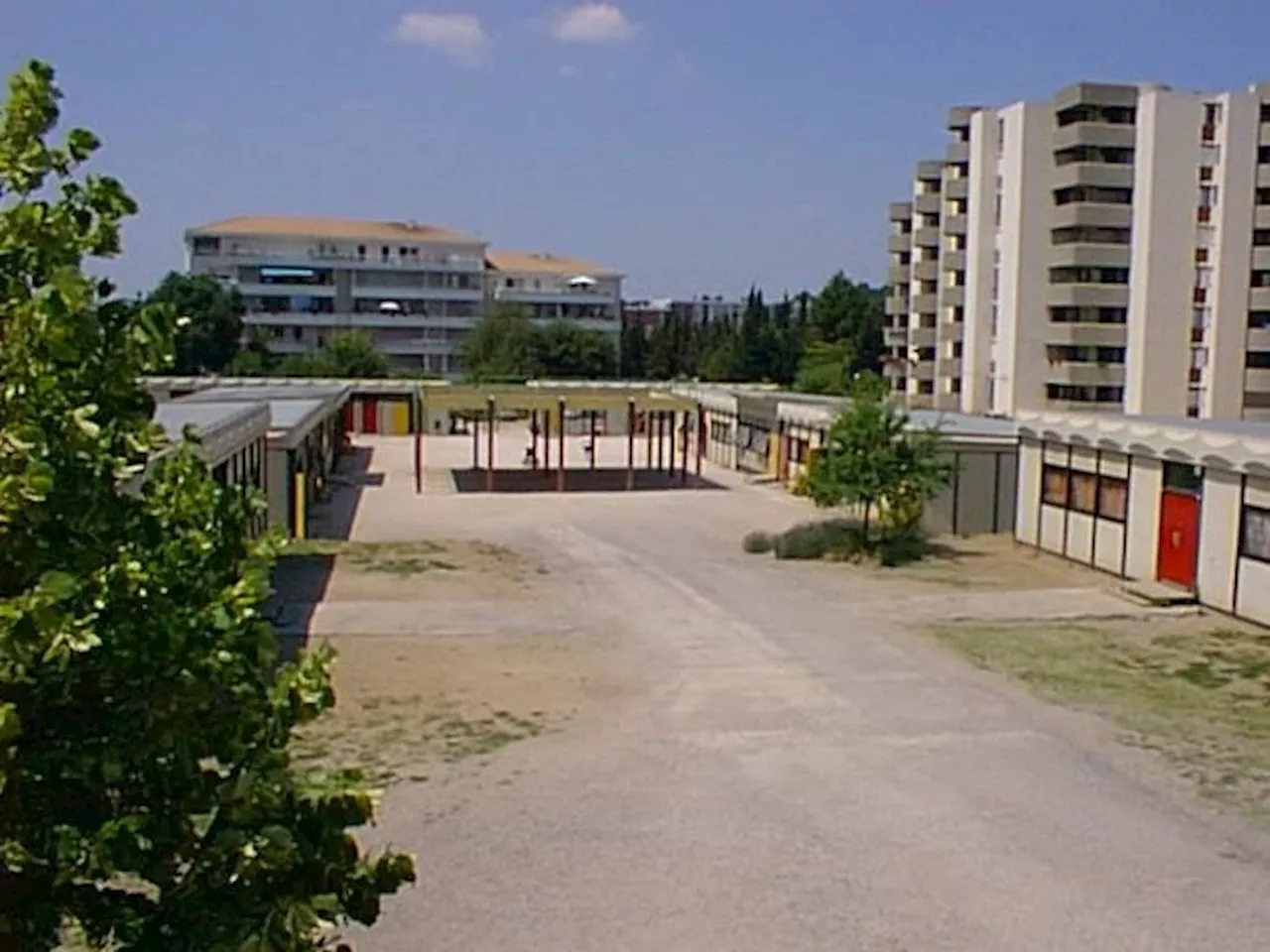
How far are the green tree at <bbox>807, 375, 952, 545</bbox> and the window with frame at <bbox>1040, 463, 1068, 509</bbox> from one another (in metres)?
2.08

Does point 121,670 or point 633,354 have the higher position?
point 633,354

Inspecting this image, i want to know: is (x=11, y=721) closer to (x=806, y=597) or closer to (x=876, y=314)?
(x=806, y=597)

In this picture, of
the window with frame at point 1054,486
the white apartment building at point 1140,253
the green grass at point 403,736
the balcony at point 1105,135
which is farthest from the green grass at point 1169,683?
the balcony at point 1105,135

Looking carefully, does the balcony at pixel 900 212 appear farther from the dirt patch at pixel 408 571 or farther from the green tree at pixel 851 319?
the dirt patch at pixel 408 571

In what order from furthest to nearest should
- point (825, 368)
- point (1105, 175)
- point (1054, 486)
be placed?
point (825, 368), point (1105, 175), point (1054, 486)

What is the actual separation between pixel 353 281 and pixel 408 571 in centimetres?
8520

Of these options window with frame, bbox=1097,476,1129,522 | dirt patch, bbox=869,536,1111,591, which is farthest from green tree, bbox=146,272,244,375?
window with frame, bbox=1097,476,1129,522

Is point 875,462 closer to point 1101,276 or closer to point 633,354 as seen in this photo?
point 1101,276

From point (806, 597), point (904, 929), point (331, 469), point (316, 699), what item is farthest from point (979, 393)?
point (316, 699)

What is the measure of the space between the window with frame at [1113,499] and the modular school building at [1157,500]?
19 millimetres

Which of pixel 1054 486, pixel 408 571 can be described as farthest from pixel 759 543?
pixel 408 571

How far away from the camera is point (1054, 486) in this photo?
2986cm

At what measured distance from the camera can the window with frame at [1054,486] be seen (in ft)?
96.7

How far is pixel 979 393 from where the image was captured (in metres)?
73.4
